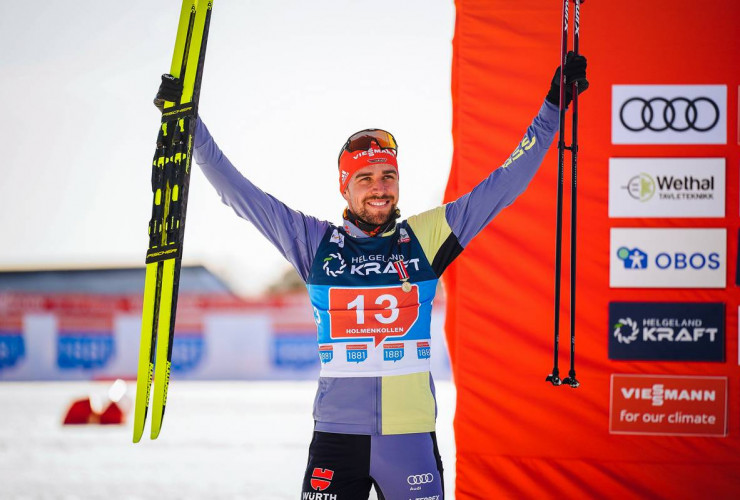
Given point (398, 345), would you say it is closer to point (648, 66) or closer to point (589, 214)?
point (589, 214)

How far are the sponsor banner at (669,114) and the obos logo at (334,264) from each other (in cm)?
178

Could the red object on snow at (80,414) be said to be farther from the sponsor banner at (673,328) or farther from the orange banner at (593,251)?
the sponsor banner at (673,328)

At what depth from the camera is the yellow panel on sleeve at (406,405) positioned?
205 centimetres

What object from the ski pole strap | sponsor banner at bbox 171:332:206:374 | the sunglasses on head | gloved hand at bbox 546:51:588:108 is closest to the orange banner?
gloved hand at bbox 546:51:588:108

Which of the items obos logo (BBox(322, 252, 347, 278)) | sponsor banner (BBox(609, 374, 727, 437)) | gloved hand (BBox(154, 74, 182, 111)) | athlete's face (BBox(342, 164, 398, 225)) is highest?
gloved hand (BBox(154, 74, 182, 111))

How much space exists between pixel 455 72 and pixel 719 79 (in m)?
1.22

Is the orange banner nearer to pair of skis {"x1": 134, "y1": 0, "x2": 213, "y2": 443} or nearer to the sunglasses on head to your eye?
the sunglasses on head

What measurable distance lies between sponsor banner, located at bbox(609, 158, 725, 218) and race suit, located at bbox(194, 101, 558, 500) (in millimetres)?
1148

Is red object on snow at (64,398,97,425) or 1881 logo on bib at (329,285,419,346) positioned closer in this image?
1881 logo on bib at (329,285,419,346)

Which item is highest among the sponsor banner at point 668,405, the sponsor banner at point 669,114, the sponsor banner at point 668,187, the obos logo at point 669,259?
the sponsor banner at point 669,114

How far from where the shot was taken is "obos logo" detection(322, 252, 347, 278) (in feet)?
7.15

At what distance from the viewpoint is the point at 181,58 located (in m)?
2.52

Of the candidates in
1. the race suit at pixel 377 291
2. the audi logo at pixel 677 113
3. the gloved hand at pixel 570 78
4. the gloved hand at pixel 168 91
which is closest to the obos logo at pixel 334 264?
the race suit at pixel 377 291

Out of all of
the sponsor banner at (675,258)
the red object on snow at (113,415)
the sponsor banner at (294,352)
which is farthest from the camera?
the sponsor banner at (294,352)
